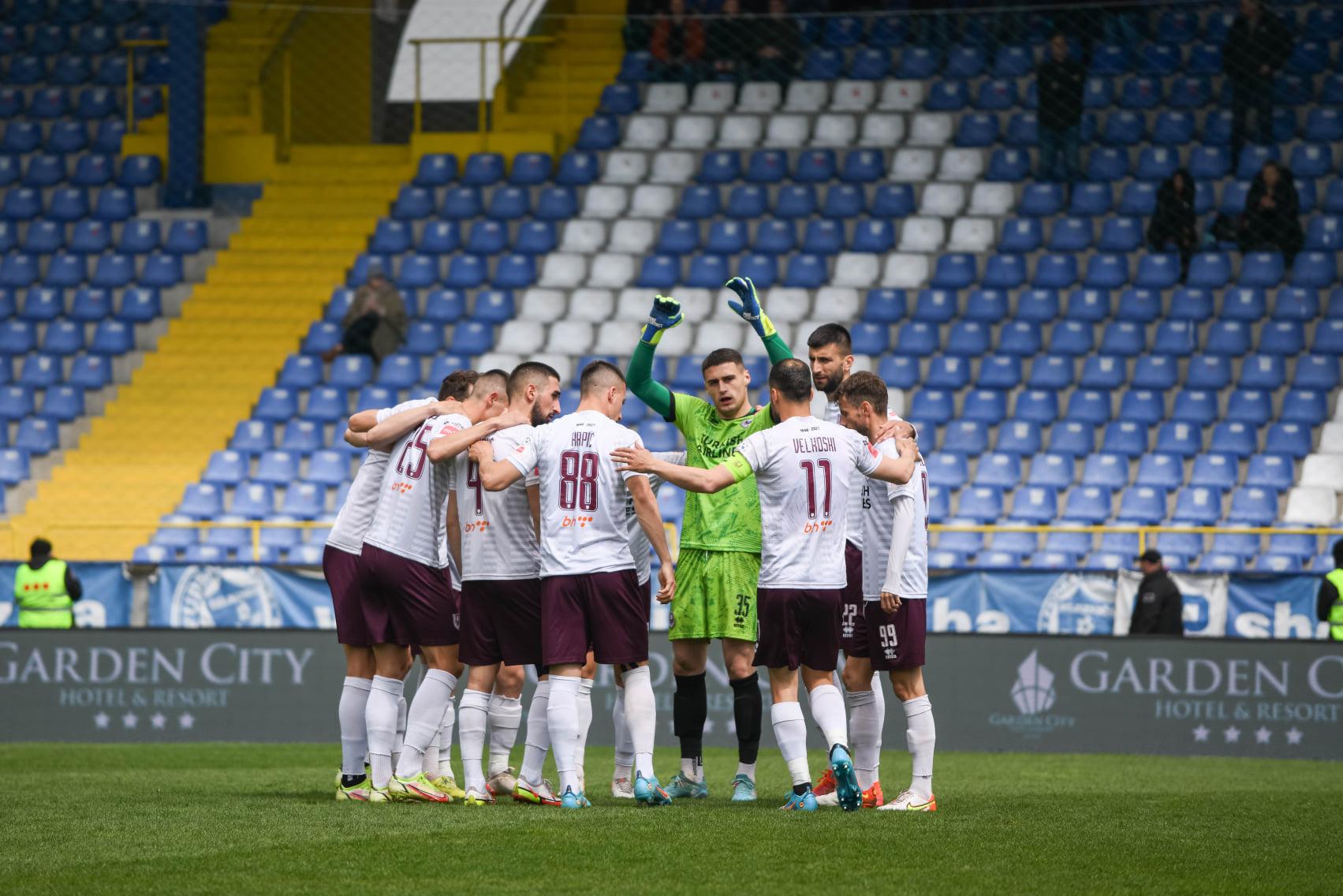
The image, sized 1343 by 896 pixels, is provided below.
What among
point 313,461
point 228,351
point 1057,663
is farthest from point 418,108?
point 1057,663

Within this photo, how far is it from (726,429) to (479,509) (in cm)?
131

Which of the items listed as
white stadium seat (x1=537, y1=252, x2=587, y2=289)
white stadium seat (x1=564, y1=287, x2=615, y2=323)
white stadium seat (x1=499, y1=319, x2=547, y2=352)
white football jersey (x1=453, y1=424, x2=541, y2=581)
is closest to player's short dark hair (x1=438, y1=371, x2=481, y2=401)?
white football jersey (x1=453, y1=424, x2=541, y2=581)

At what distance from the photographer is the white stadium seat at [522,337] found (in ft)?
70.0

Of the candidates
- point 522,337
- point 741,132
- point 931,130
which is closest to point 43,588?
point 522,337

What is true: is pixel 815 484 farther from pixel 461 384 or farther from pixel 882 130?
pixel 882 130

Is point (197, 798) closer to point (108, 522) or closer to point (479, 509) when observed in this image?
point (479, 509)

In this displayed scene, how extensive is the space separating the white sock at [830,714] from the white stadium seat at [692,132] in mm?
16067

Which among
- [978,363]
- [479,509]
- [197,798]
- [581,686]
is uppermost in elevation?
[978,363]

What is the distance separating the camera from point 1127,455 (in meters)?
18.7

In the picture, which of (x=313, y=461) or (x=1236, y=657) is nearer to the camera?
(x=1236, y=657)

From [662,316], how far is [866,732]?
2287mm

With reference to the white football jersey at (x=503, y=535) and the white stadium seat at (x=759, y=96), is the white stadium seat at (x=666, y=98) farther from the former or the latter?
the white football jersey at (x=503, y=535)

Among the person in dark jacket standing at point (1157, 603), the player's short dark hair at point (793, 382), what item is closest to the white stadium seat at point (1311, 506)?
the person in dark jacket standing at point (1157, 603)

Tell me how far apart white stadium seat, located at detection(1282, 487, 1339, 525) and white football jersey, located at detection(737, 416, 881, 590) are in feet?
35.0
